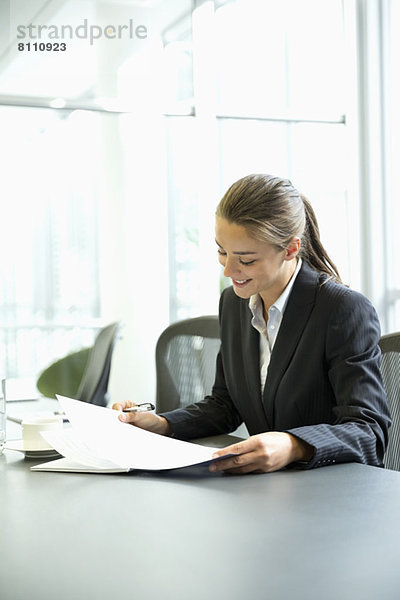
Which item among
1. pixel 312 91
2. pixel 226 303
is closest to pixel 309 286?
pixel 226 303

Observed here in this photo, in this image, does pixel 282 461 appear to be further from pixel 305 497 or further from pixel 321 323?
pixel 321 323

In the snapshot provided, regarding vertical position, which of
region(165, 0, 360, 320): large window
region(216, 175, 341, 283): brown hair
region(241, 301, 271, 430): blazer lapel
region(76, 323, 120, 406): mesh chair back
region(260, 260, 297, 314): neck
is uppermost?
region(165, 0, 360, 320): large window

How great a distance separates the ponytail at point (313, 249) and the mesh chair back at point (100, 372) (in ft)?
4.45

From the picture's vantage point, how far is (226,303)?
6.66 feet

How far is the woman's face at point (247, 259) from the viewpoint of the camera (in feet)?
5.68

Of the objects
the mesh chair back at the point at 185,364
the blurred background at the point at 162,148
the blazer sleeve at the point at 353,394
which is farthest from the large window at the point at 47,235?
the blazer sleeve at the point at 353,394

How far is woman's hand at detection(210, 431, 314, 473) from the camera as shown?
138 cm

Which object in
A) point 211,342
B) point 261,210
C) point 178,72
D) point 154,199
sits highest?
point 178,72

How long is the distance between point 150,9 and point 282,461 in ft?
12.1

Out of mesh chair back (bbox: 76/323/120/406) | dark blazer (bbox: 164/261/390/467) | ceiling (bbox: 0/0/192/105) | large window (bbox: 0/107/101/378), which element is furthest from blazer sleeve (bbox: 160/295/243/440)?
ceiling (bbox: 0/0/192/105)

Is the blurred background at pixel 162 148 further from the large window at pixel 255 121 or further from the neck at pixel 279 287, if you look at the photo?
the neck at pixel 279 287

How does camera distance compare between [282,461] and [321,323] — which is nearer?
[282,461]

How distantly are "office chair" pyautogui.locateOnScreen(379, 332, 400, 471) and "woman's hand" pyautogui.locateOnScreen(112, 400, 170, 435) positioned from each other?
522mm

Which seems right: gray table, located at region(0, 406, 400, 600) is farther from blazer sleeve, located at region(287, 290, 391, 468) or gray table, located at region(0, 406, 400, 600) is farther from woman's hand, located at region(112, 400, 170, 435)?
woman's hand, located at region(112, 400, 170, 435)
